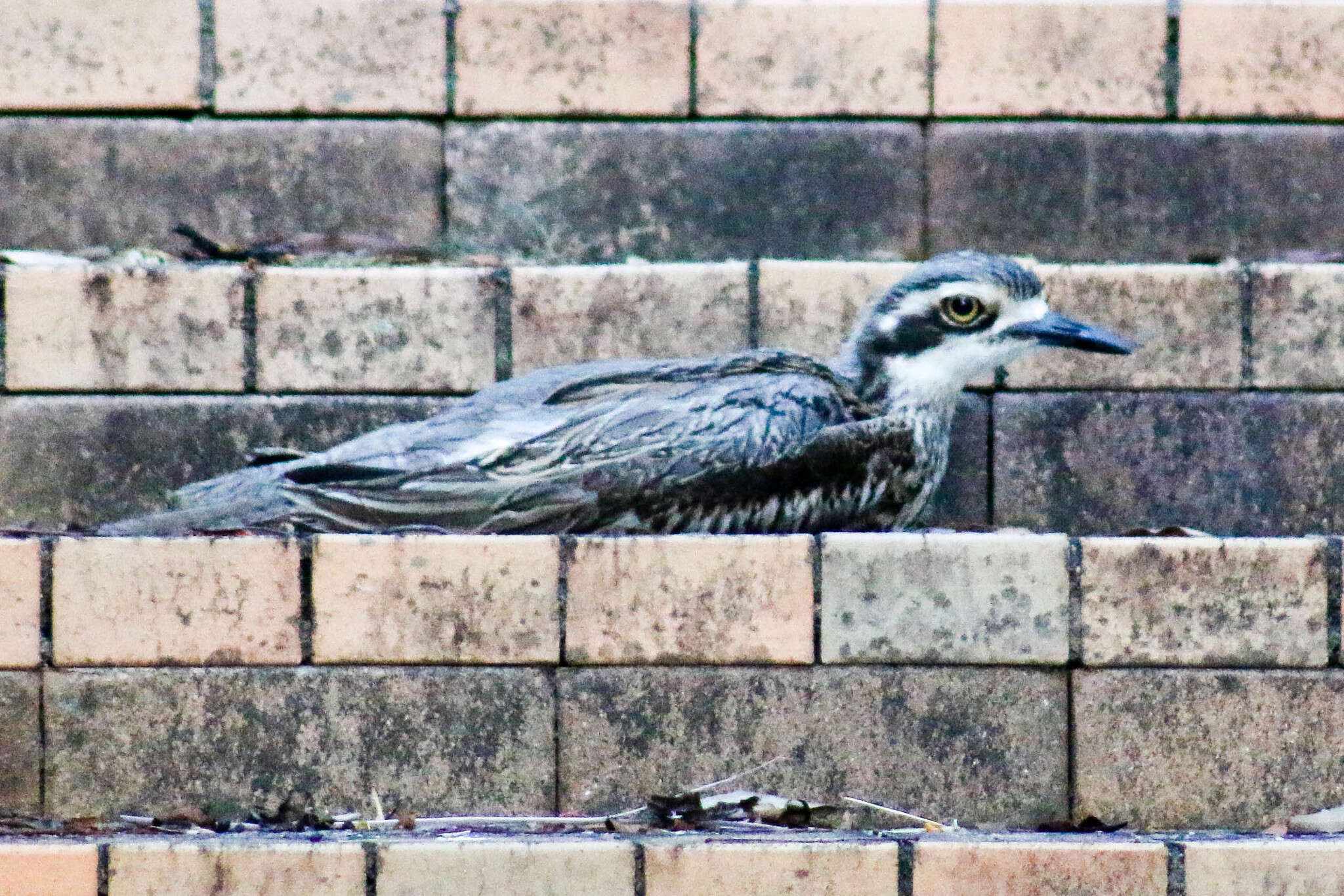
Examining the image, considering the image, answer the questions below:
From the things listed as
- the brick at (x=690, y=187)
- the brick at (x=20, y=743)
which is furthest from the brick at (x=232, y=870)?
A: the brick at (x=690, y=187)

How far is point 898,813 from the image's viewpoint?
3113mm

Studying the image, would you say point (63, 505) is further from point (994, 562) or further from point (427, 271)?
point (994, 562)

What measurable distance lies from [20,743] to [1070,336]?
2253 millimetres

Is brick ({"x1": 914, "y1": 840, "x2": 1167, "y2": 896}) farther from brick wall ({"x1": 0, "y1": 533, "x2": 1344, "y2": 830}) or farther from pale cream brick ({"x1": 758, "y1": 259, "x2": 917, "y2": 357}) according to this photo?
pale cream brick ({"x1": 758, "y1": 259, "x2": 917, "y2": 357})

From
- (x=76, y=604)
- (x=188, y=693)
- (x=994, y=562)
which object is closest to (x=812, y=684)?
(x=994, y=562)

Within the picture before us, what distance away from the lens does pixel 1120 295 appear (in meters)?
4.22

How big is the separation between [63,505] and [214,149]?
99 cm

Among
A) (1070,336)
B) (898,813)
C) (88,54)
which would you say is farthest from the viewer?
(88,54)

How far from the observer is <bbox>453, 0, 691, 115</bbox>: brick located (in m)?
4.54

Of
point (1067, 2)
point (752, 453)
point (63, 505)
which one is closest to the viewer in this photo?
point (752, 453)

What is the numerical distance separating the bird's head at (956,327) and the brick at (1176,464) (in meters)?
0.18

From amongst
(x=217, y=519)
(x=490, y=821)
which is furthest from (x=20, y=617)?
(x=490, y=821)

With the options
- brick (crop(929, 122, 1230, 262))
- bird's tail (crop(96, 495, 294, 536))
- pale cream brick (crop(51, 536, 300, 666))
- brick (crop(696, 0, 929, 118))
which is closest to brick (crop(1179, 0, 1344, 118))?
brick (crop(929, 122, 1230, 262))

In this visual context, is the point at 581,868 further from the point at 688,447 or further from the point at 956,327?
the point at 956,327
